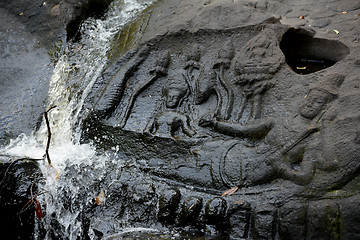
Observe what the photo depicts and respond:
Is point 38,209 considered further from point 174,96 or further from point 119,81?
point 174,96

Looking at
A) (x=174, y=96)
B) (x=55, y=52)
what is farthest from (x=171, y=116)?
(x=55, y=52)

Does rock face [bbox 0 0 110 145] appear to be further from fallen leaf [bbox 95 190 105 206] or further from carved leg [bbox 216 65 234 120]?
carved leg [bbox 216 65 234 120]

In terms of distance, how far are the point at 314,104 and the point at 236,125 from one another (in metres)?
0.73

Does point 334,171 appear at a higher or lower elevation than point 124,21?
lower

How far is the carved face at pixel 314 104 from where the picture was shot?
3020mm

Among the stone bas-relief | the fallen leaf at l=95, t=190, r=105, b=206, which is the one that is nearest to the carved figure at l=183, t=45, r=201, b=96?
the stone bas-relief

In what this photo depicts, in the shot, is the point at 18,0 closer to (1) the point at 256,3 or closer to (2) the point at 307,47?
(1) the point at 256,3

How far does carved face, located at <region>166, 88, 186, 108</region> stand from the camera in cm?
372

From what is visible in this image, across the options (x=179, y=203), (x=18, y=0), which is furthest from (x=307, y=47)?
(x=18, y=0)

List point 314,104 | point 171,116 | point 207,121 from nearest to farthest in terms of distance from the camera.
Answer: point 314,104, point 207,121, point 171,116

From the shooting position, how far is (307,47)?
3.98 meters

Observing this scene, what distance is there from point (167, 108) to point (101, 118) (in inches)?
29.9

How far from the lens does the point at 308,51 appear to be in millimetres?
4000

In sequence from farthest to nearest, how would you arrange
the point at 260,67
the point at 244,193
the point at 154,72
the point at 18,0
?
1. the point at 18,0
2. the point at 154,72
3. the point at 260,67
4. the point at 244,193
